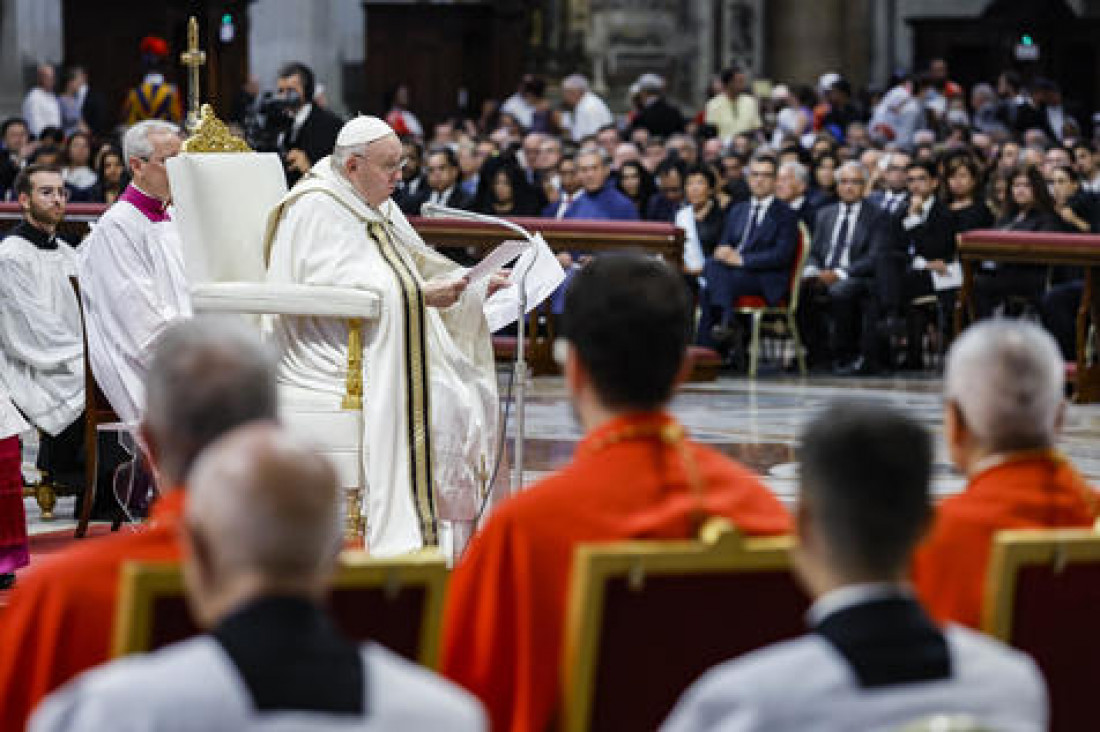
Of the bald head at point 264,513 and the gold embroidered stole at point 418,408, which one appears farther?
the gold embroidered stole at point 418,408

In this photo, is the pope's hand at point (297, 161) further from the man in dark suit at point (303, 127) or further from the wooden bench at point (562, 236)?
the wooden bench at point (562, 236)

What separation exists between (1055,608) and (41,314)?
253 inches

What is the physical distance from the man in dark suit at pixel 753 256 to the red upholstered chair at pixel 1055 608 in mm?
10589

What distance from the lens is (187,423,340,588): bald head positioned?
2.48 m

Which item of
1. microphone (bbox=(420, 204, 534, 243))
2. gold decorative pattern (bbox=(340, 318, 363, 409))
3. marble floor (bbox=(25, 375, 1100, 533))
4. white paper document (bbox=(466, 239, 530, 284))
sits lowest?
marble floor (bbox=(25, 375, 1100, 533))

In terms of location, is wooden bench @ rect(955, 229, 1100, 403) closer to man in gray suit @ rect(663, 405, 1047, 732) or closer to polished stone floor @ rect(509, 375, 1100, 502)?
polished stone floor @ rect(509, 375, 1100, 502)

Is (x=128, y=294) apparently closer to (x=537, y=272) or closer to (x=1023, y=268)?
(x=537, y=272)

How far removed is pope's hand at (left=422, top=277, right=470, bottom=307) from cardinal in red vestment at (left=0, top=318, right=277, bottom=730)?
4.13 m

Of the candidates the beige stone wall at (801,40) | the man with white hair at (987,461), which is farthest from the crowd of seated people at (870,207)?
the man with white hair at (987,461)

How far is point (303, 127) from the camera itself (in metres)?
13.6

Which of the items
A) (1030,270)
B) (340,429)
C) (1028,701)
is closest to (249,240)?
(340,429)

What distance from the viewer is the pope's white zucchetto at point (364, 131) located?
7.55m

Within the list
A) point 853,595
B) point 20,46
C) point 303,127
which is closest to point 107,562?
point 853,595

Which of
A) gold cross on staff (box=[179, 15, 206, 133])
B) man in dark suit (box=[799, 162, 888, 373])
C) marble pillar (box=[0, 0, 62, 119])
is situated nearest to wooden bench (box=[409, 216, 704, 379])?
man in dark suit (box=[799, 162, 888, 373])
